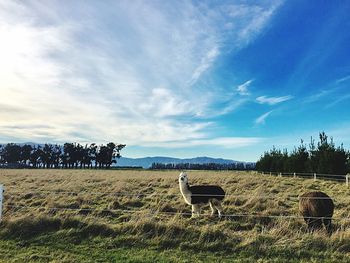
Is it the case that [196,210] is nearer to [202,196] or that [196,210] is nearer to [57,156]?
[202,196]

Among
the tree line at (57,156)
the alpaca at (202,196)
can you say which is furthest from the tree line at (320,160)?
the tree line at (57,156)

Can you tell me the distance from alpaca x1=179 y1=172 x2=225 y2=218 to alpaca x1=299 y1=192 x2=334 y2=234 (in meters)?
2.66

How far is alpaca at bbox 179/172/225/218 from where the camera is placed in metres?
11.6

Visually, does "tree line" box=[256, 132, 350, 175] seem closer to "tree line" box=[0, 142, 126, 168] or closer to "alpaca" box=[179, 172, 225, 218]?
"alpaca" box=[179, 172, 225, 218]

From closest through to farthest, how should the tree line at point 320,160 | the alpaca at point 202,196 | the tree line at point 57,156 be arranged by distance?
the alpaca at point 202,196, the tree line at point 320,160, the tree line at point 57,156

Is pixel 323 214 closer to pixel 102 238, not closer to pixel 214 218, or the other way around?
pixel 214 218

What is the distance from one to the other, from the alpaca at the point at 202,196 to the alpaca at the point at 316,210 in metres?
2.66

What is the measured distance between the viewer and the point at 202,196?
11.6m

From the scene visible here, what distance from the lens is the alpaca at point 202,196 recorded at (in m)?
11.6

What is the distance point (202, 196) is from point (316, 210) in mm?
3547

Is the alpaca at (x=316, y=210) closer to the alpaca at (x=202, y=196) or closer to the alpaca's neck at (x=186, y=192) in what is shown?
the alpaca at (x=202, y=196)

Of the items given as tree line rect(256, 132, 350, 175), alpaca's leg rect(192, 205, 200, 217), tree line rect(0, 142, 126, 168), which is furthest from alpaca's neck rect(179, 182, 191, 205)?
tree line rect(0, 142, 126, 168)

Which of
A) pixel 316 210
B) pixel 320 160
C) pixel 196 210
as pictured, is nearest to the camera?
pixel 316 210

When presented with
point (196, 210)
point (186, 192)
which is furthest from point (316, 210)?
point (186, 192)
